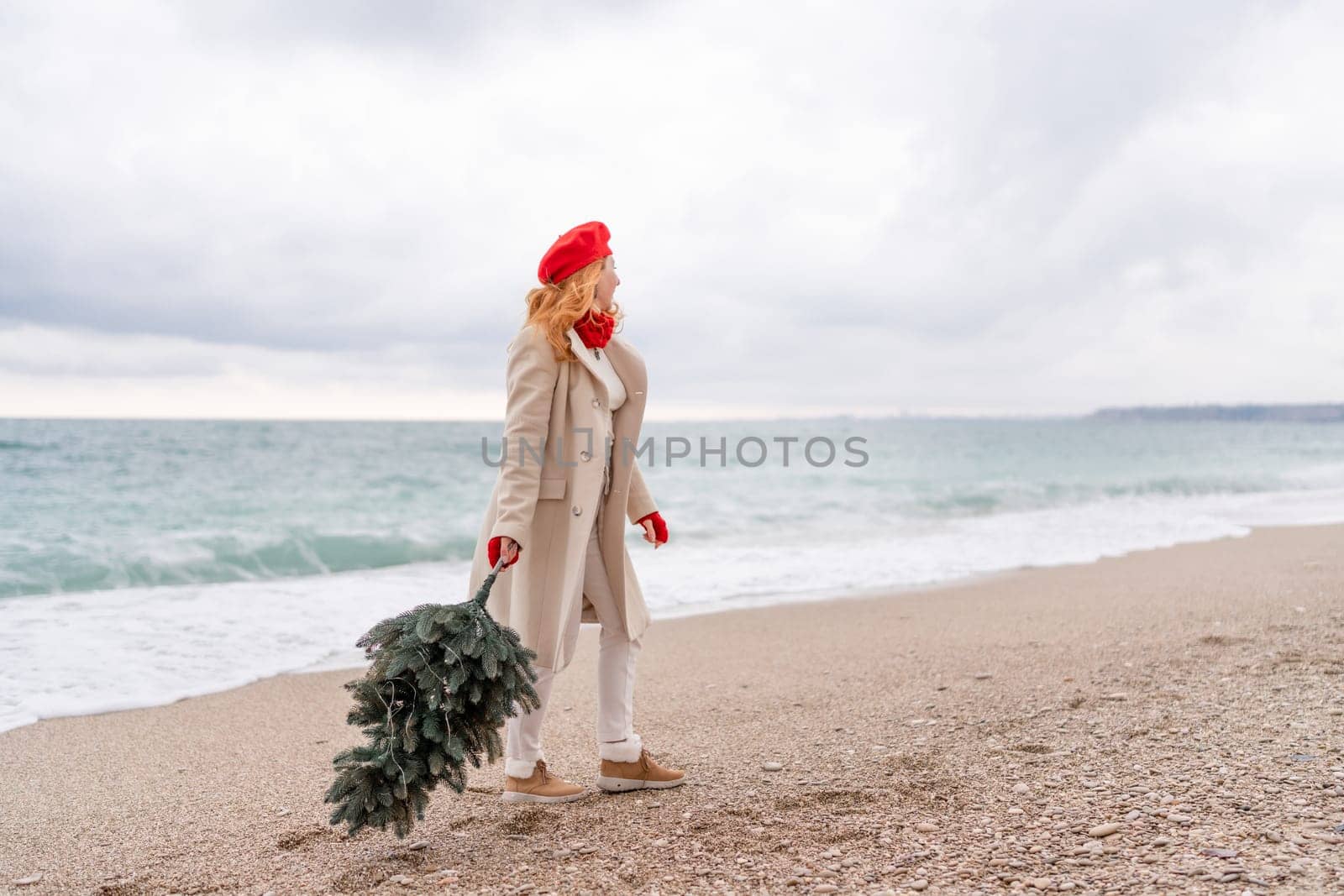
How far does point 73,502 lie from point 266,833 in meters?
16.6

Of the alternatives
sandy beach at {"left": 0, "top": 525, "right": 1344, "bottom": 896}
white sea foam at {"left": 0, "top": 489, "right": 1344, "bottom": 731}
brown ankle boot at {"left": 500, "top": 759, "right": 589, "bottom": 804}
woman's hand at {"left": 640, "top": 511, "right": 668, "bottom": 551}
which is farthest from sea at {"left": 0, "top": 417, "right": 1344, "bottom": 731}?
woman's hand at {"left": 640, "top": 511, "right": 668, "bottom": 551}

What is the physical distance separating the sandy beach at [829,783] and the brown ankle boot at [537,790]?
51 millimetres

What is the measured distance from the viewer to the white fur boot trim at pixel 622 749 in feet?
11.0

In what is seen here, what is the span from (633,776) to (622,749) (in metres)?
0.12

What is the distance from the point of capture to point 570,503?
10.2 feet

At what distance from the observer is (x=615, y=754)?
132 inches

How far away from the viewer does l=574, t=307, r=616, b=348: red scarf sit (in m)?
3.18

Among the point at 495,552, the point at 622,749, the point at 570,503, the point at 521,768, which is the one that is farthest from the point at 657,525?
the point at 521,768

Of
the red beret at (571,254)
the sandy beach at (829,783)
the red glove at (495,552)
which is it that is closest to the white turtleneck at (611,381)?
the red beret at (571,254)

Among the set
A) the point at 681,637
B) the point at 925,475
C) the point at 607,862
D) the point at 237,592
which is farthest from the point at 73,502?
the point at 925,475

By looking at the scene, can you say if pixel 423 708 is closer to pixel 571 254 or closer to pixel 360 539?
pixel 571 254

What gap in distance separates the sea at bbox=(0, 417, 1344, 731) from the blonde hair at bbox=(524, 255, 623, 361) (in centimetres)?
371

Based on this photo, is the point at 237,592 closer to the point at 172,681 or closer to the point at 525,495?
the point at 172,681

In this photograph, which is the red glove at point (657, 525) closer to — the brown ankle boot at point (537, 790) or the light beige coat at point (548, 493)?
the light beige coat at point (548, 493)
